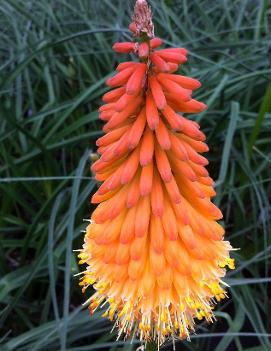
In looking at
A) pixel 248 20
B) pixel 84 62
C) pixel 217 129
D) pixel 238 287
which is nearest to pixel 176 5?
pixel 248 20

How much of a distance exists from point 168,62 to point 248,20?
2991 millimetres

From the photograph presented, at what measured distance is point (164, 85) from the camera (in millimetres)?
1730

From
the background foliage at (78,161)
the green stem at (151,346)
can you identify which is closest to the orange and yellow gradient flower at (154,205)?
the green stem at (151,346)

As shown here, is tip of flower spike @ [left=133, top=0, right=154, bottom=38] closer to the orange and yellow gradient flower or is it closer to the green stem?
the orange and yellow gradient flower

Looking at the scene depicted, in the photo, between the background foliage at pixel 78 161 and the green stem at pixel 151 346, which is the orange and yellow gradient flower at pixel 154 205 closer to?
the green stem at pixel 151 346

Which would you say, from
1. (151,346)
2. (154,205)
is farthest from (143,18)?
(151,346)

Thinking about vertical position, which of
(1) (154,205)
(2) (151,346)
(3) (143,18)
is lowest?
(2) (151,346)

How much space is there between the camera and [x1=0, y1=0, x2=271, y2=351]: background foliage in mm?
2766

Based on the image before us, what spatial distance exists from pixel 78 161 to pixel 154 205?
195 cm

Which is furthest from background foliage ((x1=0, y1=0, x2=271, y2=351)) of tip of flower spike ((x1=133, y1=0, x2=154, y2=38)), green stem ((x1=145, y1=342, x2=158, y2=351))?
tip of flower spike ((x1=133, y1=0, x2=154, y2=38))

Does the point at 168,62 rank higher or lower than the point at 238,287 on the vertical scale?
higher

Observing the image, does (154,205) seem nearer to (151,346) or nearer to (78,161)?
(151,346)

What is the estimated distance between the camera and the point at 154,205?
1.79 metres

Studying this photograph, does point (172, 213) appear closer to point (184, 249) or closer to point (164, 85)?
point (184, 249)
